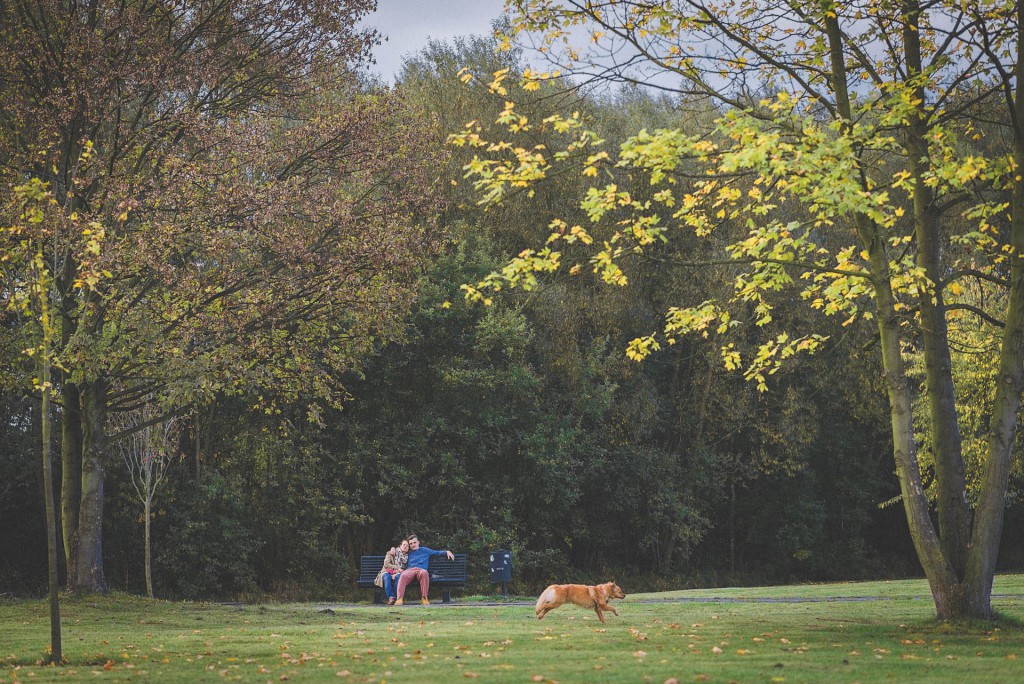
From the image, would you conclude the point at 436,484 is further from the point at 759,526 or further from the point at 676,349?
the point at 759,526

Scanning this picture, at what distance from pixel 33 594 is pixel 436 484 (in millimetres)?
9585

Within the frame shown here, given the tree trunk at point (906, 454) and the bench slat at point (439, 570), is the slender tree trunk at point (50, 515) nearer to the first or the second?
the tree trunk at point (906, 454)

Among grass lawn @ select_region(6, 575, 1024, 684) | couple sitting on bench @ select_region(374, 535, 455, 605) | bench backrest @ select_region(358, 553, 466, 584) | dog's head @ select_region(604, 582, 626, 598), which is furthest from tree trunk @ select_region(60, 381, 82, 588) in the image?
dog's head @ select_region(604, 582, 626, 598)

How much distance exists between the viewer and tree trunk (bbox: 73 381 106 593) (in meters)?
17.5

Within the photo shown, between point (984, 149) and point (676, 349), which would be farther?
point (676, 349)

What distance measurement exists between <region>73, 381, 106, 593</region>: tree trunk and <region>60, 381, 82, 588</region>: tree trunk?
0.15m

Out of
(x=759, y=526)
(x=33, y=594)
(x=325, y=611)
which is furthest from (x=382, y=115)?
(x=759, y=526)

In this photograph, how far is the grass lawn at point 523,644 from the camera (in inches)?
319

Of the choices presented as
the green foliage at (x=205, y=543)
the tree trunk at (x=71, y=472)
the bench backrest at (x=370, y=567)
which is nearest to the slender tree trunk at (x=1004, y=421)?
the bench backrest at (x=370, y=567)

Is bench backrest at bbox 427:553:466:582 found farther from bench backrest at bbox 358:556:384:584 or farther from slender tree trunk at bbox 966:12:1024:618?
slender tree trunk at bbox 966:12:1024:618

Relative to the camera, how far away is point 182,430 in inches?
994

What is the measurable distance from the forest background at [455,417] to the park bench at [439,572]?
3616 mm

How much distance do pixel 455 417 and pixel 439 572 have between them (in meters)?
6.99

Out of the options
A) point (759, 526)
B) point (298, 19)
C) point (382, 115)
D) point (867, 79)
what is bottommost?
point (759, 526)
